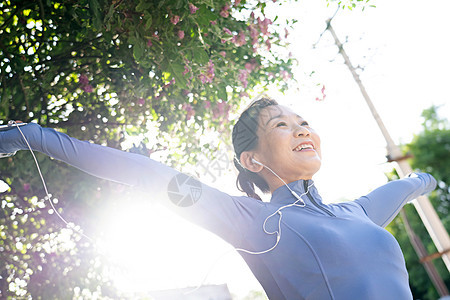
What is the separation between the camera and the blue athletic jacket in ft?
4.86

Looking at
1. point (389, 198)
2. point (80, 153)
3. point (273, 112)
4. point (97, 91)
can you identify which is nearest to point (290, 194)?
point (273, 112)

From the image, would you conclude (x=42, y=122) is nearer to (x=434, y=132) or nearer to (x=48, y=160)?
(x=48, y=160)

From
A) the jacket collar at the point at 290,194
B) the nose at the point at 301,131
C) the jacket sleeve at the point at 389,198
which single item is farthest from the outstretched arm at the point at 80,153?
the jacket sleeve at the point at 389,198

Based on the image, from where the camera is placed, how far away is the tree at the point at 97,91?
262cm

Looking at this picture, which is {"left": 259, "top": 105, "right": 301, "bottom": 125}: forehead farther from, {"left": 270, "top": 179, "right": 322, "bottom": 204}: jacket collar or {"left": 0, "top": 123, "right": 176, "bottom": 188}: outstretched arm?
{"left": 0, "top": 123, "right": 176, "bottom": 188}: outstretched arm

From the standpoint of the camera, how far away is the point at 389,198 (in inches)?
85.9

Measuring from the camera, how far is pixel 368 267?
4.95 feet

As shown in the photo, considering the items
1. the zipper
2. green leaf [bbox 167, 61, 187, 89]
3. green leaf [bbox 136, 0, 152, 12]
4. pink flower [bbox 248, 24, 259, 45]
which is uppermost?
green leaf [bbox 136, 0, 152, 12]

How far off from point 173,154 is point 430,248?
20.3 metres

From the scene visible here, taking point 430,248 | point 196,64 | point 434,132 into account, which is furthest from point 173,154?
point 434,132

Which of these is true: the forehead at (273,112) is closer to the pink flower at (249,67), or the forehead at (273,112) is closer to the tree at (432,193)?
the pink flower at (249,67)

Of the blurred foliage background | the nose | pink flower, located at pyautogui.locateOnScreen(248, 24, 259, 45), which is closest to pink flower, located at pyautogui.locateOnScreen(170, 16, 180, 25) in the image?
the blurred foliage background

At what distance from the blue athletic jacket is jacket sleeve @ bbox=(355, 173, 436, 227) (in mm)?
393

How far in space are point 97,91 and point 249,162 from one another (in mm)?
1931
